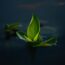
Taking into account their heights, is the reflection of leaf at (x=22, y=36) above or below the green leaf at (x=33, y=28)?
below

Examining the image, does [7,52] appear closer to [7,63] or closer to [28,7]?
[7,63]

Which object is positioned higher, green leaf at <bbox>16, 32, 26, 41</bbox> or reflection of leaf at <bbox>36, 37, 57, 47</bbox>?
green leaf at <bbox>16, 32, 26, 41</bbox>

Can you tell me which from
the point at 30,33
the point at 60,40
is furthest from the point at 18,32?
the point at 60,40

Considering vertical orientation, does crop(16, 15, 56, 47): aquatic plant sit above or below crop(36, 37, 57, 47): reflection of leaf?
above
